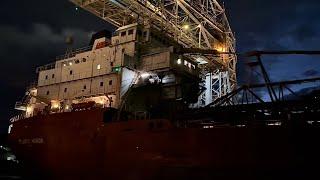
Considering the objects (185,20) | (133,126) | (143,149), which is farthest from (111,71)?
(185,20)

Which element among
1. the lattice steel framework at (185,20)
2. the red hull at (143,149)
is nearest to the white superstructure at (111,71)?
the red hull at (143,149)

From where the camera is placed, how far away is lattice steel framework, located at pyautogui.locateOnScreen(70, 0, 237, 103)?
26000mm

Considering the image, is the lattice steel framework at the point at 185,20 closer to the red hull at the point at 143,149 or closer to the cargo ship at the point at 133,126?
the cargo ship at the point at 133,126

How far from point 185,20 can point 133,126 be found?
18425mm

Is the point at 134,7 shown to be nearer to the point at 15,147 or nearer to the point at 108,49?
the point at 108,49

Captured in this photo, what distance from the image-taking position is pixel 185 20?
32438 mm

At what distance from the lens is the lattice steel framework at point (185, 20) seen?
26000 mm

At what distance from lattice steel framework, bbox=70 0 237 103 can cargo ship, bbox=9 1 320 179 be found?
2095 mm

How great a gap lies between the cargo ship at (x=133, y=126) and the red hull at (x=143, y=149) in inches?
1.6

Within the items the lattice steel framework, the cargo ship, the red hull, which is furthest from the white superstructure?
the lattice steel framework

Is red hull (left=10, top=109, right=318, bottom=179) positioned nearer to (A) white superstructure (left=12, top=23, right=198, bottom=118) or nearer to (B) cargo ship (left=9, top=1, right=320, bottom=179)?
(B) cargo ship (left=9, top=1, right=320, bottom=179)

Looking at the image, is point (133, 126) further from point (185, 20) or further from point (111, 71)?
point (185, 20)

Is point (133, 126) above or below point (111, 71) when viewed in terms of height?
below

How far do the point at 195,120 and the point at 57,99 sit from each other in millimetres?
12610
